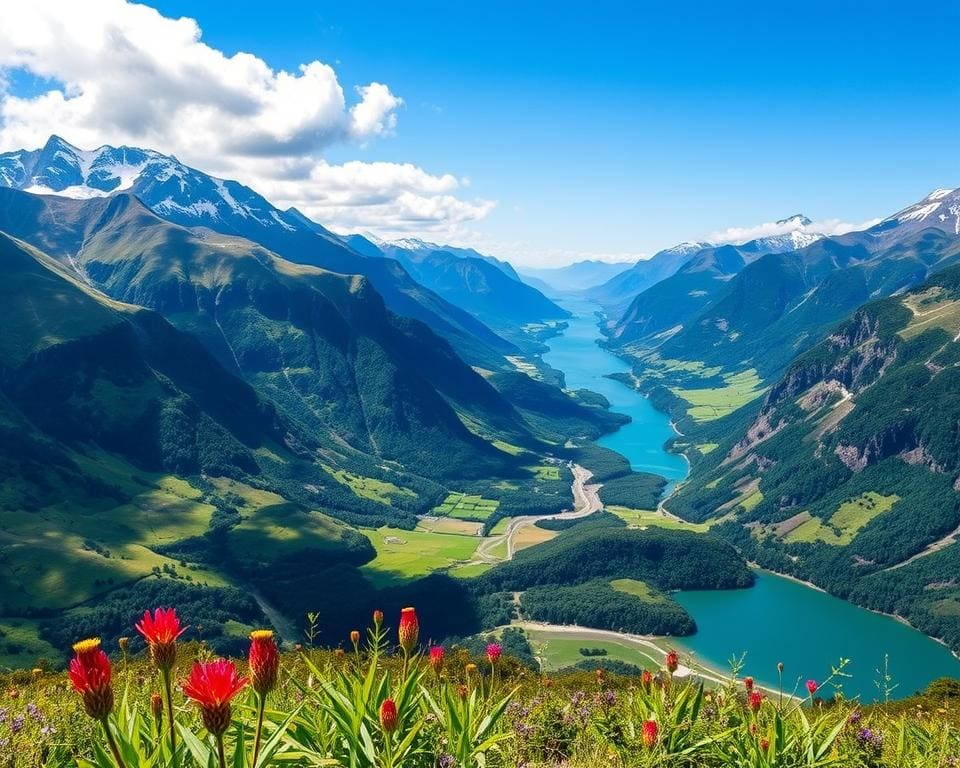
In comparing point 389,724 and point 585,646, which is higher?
point 389,724

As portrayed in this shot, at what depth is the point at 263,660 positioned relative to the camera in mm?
4887

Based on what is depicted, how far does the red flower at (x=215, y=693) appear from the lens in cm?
401

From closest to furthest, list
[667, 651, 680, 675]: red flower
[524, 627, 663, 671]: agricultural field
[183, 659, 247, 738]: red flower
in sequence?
[183, 659, 247, 738]: red flower
[667, 651, 680, 675]: red flower
[524, 627, 663, 671]: agricultural field

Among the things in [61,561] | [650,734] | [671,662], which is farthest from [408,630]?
[61,561]

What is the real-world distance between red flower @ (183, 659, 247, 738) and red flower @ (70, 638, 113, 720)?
732mm

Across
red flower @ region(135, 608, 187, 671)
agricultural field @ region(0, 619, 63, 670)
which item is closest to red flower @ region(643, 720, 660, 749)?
red flower @ region(135, 608, 187, 671)

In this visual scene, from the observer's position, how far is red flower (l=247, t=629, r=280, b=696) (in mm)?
4695

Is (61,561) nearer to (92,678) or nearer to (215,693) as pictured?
(92,678)

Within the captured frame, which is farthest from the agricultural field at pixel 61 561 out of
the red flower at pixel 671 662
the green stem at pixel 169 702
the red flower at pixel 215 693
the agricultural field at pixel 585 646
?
the red flower at pixel 215 693

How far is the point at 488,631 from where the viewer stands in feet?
589

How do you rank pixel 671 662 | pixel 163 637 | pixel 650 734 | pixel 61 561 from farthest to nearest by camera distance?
pixel 61 561 < pixel 671 662 < pixel 650 734 < pixel 163 637

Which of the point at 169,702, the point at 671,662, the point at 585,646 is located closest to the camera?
the point at 169,702

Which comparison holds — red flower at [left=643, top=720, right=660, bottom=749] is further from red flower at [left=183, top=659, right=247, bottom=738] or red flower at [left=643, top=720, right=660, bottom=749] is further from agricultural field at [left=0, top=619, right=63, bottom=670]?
agricultural field at [left=0, top=619, right=63, bottom=670]

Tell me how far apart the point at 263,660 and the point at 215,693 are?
80 centimetres
